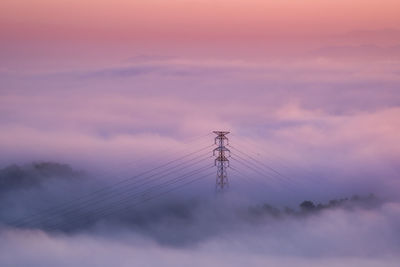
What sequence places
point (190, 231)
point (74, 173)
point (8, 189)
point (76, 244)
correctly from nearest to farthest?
1. point (76, 244)
2. point (190, 231)
3. point (8, 189)
4. point (74, 173)

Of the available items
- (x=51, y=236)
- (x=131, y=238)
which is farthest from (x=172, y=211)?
(x=51, y=236)

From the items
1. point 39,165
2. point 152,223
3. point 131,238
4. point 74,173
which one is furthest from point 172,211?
point 39,165

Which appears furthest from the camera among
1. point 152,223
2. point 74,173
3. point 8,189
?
point 74,173

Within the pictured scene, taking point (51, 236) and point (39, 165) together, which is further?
point (39, 165)

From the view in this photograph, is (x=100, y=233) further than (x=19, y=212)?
No

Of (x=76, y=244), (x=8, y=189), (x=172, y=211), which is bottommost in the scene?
(x=76, y=244)

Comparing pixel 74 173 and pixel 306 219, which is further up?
pixel 74 173

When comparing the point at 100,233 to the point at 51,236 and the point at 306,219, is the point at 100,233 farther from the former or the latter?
the point at 306,219

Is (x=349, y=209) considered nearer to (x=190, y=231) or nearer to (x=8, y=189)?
(x=190, y=231)

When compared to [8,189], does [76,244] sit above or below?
below

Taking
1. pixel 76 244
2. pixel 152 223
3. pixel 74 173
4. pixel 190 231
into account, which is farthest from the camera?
pixel 74 173
